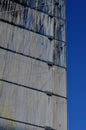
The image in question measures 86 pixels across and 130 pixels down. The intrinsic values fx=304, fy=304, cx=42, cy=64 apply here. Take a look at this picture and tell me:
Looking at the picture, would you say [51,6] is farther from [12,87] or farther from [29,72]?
[12,87]

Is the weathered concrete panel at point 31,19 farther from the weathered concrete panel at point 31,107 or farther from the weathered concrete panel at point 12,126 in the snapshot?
the weathered concrete panel at point 12,126

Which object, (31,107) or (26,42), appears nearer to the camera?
(31,107)

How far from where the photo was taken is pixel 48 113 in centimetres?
1228

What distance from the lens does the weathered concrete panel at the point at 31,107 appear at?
38.3 ft

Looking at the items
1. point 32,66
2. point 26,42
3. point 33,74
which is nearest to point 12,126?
point 33,74

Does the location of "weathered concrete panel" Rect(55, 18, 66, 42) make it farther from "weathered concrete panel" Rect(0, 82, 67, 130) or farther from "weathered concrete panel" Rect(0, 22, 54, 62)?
"weathered concrete panel" Rect(0, 82, 67, 130)

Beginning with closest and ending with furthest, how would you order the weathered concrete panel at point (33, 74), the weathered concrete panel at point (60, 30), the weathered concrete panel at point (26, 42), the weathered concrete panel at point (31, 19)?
the weathered concrete panel at point (33, 74), the weathered concrete panel at point (26, 42), the weathered concrete panel at point (31, 19), the weathered concrete panel at point (60, 30)

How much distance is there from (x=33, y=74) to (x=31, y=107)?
1.58 m

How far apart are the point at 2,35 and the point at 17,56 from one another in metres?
1.17

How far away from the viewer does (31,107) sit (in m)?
12.1

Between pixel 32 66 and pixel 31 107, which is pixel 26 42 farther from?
pixel 31 107

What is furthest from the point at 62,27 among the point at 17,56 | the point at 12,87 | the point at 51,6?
the point at 12,87

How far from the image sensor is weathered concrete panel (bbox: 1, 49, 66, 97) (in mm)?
12586

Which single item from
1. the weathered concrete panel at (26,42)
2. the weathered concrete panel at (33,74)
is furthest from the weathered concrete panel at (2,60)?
the weathered concrete panel at (26,42)
